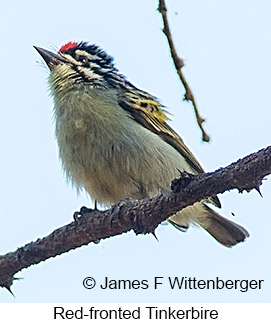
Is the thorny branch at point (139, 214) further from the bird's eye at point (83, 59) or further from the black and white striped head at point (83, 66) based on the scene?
the bird's eye at point (83, 59)

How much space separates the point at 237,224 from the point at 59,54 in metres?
2.32

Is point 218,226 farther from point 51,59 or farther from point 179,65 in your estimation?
point 179,65

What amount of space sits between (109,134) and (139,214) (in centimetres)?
138

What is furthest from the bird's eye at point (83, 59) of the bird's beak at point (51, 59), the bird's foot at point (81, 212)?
the bird's foot at point (81, 212)

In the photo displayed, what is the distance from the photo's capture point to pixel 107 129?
17.2 feet

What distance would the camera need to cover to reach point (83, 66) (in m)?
5.84

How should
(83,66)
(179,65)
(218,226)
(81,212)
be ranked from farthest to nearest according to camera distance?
(218,226) → (83,66) → (81,212) → (179,65)

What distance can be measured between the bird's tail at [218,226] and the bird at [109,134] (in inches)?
1.0

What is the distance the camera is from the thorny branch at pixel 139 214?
341 centimetres

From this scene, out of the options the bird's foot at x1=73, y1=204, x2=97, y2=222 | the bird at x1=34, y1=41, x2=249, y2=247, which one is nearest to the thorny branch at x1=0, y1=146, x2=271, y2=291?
the bird's foot at x1=73, y1=204, x2=97, y2=222

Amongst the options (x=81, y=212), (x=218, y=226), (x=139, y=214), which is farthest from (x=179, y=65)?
(x=218, y=226)

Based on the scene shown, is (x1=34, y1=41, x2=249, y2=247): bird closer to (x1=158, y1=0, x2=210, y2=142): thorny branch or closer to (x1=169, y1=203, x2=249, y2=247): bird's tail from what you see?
(x1=169, y1=203, x2=249, y2=247): bird's tail
